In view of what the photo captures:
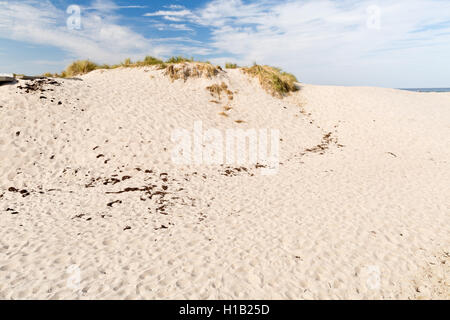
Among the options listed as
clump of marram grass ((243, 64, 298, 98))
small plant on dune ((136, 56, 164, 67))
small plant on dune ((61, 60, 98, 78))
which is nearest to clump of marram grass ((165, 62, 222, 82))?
small plant on dune ((136, 56, 164, 67))

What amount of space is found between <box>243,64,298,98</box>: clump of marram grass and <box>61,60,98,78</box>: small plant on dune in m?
13.6

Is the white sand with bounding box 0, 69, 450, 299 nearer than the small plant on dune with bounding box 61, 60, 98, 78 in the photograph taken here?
Yes

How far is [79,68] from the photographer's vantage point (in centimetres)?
2291

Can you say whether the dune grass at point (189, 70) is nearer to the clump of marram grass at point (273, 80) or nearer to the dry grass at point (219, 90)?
the dry grass at point (219, 90)

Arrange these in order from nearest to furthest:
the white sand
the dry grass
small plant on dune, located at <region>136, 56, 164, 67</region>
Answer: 1. the white sand
2. the dry grass
3. small plant on dune, located at <region>136, 56, 164, 67</region>

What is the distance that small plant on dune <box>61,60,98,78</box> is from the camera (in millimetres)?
22750

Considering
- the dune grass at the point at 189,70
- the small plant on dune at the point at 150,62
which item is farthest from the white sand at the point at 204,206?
the small plant on dune at the point at 150,62

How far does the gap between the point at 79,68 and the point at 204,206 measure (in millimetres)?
20705

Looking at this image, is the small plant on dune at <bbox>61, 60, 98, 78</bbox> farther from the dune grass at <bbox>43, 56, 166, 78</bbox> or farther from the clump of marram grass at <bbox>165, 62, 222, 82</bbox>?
the clump of marram grass at <bbox>165, 62, 222, 82</bbox>

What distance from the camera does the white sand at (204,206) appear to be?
552cm

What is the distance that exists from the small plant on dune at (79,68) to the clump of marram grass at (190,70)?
7.11m
